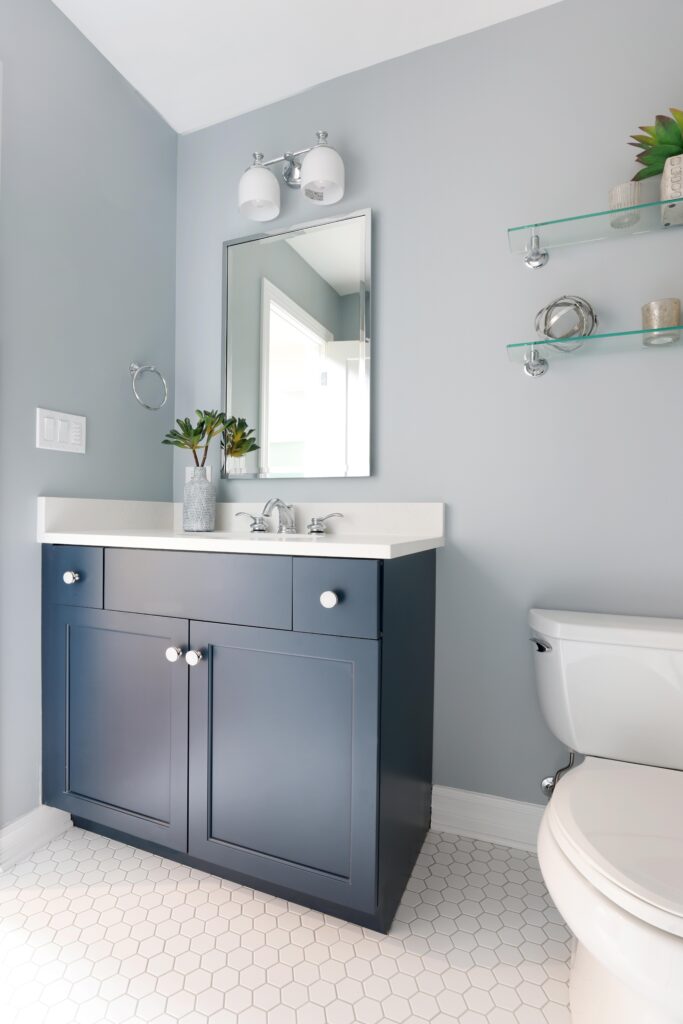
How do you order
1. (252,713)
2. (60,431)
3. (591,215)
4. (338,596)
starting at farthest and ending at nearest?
1. (60,431)
2. (591,215)
3. (252,713)
4. (338,596)

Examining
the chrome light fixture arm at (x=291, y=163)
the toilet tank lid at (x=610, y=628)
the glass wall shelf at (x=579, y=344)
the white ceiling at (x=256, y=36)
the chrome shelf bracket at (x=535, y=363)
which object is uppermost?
the white ceiling at (x=256, y=36)

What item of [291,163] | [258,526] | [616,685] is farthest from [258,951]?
[291,163]

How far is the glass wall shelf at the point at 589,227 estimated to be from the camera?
4.03ft

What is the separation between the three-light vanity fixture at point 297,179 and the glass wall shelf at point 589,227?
557 mm

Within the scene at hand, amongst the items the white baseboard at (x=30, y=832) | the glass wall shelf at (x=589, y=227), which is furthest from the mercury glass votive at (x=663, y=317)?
the white baseboard at (x=30, y=832)

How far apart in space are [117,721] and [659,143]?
189 cm

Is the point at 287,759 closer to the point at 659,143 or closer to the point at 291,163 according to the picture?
the point at 659,143

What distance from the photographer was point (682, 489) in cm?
127

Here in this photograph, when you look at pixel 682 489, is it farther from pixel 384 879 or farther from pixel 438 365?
pixel 384 879

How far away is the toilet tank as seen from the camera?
1091mm

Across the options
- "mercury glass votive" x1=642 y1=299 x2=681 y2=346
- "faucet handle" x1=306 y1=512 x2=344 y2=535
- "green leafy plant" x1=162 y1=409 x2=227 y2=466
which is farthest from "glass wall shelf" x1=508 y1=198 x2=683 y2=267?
"green leafy plant" x1=162 y1=409 x2=227 y2=466

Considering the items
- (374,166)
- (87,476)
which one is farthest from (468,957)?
(374,166)

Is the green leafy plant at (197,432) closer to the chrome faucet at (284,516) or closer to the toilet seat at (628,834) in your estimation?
the chrome faucet at (284,516)

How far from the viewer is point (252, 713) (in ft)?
3.81
